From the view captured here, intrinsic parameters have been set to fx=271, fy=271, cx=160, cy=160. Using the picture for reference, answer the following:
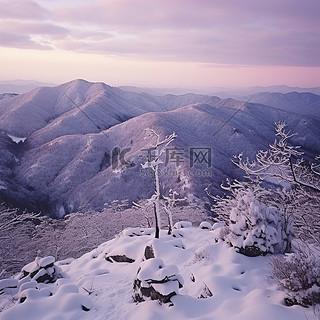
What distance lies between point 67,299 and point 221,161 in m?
86.0

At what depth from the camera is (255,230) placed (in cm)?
1277

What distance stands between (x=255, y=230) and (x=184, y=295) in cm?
522

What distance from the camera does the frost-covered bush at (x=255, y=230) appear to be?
1246 cm

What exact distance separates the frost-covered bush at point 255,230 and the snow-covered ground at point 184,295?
0.45 metres

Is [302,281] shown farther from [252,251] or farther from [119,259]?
[119,259]

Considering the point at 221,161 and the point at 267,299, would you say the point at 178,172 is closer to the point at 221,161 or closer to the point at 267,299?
the point at 221,161

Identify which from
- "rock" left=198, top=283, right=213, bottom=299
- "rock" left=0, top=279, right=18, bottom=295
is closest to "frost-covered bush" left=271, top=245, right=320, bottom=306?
"rock" left=198, top=283, right=213, bottom=299

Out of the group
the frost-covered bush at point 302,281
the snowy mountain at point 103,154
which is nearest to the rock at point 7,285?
the frost-covered bush at point 302,281

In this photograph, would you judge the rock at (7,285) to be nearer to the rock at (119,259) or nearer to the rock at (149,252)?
the rock at (119,259)

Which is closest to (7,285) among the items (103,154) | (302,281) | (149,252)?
(149,252)

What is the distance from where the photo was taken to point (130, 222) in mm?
46531

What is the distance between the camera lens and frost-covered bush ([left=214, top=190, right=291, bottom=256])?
12.5m

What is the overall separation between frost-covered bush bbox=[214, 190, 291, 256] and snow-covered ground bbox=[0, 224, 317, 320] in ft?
1.49

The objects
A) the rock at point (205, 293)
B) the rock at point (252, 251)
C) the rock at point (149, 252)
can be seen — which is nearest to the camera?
the rock at point (205, 293)
